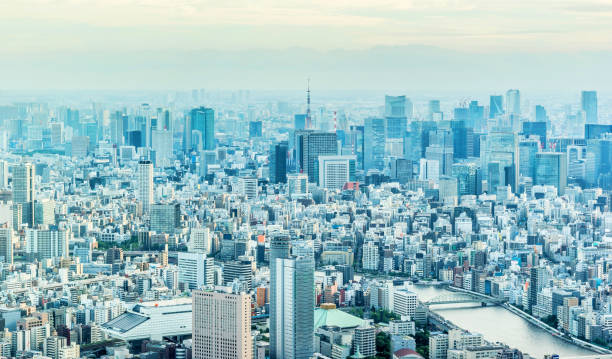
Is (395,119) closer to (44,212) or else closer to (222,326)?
(44,212)

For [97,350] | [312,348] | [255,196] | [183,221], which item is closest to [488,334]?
[312,348]

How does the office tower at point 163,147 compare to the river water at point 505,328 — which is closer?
the river water at point 505,328

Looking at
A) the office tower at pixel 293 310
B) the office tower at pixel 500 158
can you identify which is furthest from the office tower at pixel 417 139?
the office tower at pixel 293 310

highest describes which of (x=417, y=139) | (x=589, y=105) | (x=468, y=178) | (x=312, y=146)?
(x=589, y=105)

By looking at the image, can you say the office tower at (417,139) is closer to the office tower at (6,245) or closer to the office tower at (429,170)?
the office tower at (429,170)

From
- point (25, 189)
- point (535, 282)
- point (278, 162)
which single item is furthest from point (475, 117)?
point (535, 282)

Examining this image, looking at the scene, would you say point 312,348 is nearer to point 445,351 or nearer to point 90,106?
point 445,351

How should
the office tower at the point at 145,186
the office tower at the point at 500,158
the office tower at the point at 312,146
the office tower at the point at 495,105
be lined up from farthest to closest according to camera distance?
the office tower at the point at 495,105, the office tower at the point at 312,146, the office tower at the point at 500,158, the office tower at the point at 145,186
